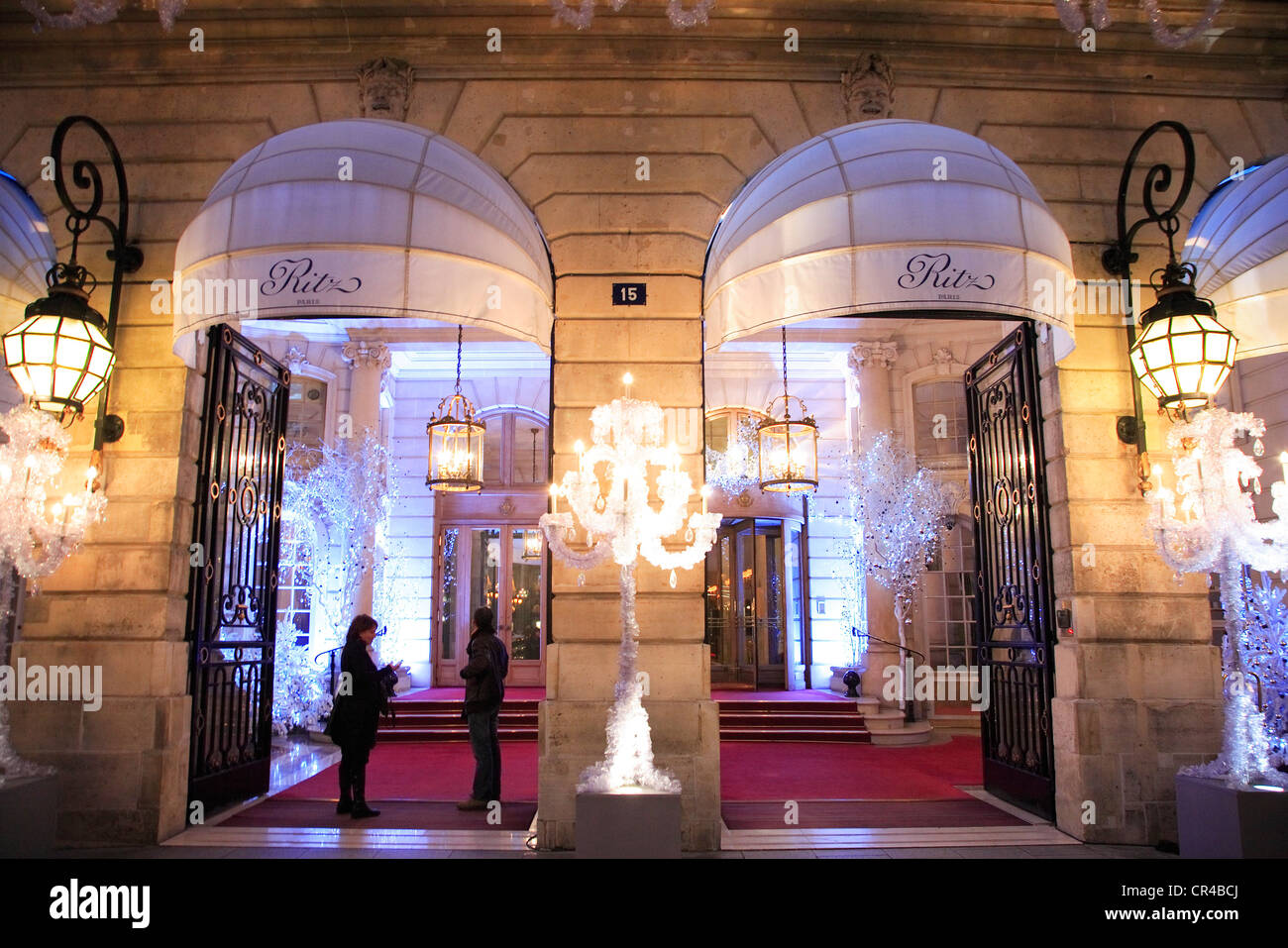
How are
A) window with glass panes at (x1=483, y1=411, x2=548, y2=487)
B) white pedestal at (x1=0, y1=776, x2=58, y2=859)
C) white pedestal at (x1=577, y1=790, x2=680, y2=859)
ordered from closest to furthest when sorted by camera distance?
white pedestal at (x1=577, y1=790, x2=680, y2=859) < white pedestal at (x1=0, y1=776, x2=58, y2=859) < window with glass panes at (x1=483, y1=411, x2=548, y2=487)

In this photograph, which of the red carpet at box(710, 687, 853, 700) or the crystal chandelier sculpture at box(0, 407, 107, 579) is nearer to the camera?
the crystal chandelier sculpture at box(0, 407, 107, 579)

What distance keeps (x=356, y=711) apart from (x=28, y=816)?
7.85 ft

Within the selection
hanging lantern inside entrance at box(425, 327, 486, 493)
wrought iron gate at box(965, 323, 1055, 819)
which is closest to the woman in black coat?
hanging lantern inside entrance at box(425, 327, 486, 493)

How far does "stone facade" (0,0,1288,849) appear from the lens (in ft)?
19.8

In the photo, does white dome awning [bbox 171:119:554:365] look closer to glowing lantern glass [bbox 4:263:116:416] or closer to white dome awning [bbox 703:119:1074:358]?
glowing lantern glass [bbox 4:263:116:416]

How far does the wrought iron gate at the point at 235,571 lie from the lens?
6.65m

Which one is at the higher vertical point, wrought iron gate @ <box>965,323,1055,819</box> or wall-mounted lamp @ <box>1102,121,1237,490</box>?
wall-mounted lamp @ <box>1102,121,1237,490</box>

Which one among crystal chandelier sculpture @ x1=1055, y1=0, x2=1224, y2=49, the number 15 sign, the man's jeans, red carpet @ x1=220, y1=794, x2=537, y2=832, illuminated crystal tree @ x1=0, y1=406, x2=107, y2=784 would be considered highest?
crystal chandelier sculpture @ x1=1055, y1=0, x2=1224, y2=49

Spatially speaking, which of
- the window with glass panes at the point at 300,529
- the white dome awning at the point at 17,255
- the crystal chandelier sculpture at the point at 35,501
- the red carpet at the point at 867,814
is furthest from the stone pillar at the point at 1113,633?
the window with glass panes at the point at 300,529

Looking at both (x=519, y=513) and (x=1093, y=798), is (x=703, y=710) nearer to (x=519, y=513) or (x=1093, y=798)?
(x=1093, y=798)

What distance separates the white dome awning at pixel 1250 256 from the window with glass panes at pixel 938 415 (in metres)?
7.19

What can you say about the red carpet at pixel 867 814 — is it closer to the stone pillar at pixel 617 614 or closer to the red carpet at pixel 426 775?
the stone pillar at pixel 617 614

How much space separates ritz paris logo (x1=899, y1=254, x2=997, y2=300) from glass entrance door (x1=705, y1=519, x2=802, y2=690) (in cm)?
1046

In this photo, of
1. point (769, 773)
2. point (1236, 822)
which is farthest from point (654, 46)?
point (769, 773)
